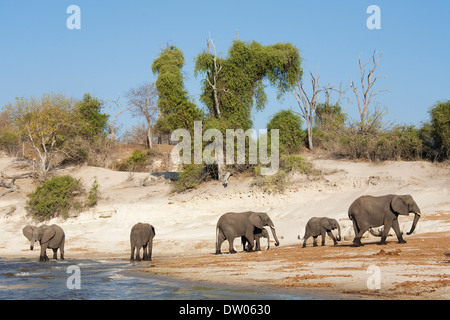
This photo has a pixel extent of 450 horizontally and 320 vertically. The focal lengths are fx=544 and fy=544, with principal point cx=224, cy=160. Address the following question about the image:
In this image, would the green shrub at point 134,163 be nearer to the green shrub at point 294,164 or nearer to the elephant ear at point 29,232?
the green shrub at point 294,164

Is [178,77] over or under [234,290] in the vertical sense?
over

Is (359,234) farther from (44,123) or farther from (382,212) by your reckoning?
(44,123)

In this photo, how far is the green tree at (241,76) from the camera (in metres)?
36.4

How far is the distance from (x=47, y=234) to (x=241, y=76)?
63.9ft

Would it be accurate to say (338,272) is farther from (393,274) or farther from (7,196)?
(7,196)

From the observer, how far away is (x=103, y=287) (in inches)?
499

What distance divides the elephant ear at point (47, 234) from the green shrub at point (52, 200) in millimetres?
11104

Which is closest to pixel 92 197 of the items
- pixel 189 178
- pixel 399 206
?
pixel 189 178

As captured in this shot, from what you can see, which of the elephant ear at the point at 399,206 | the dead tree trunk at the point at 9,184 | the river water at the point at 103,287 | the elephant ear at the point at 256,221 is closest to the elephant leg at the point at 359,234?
the elephant ear at the point at 399,206

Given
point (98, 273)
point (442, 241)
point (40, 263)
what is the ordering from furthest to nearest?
point (40, 263), point (442, 241), point (98, 273)
